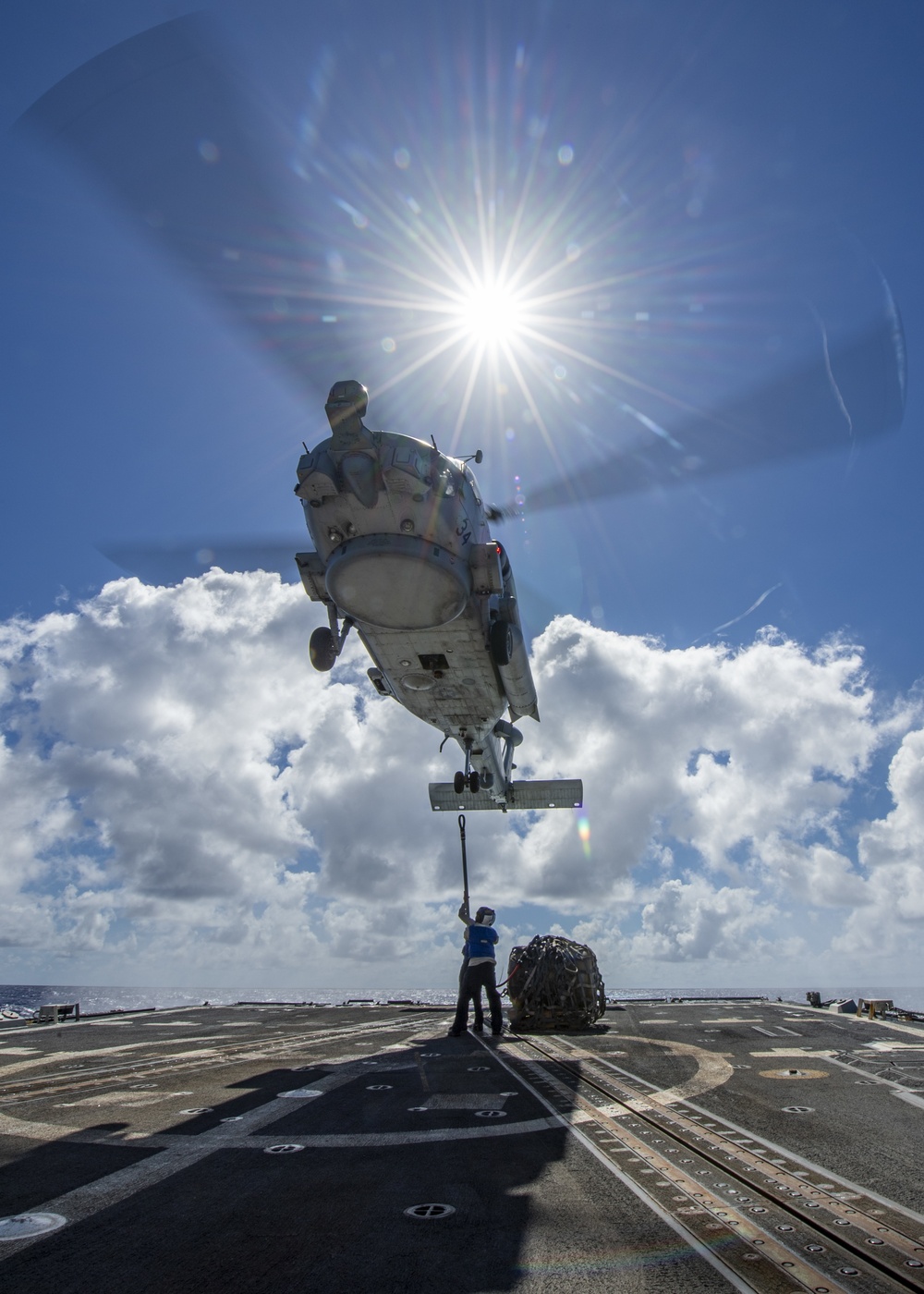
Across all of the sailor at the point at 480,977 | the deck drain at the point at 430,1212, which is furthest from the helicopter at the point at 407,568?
the deck drain at the point at 430,1212

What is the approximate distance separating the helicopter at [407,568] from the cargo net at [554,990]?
7.52m

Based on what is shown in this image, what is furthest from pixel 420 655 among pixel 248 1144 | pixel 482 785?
pixel 248 1144

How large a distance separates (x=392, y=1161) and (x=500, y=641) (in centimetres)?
1415

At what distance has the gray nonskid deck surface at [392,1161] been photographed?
3.94m

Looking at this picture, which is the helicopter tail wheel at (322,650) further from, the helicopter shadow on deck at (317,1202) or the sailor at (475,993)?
the helicopter shadow on deck at (317,1202)

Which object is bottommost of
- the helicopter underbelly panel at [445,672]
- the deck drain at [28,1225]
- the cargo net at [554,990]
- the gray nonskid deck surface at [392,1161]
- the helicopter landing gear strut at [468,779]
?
the gray nonskid deck surface at [392,1161]

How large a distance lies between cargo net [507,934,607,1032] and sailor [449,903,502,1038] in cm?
94

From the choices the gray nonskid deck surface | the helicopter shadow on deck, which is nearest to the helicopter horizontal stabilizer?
the gray nonskid deck surface

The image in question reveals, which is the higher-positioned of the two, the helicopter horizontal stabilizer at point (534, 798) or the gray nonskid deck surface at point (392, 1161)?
the helicopter horizontal stabilizer at point (534, 798)

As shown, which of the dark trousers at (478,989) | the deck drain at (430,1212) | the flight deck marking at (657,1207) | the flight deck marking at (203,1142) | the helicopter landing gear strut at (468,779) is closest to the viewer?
the flight deck marking at (657,1207)

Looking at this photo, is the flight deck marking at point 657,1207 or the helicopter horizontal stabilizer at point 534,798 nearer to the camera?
the flight deck marking at point 657,1207

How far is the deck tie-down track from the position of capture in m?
3.79

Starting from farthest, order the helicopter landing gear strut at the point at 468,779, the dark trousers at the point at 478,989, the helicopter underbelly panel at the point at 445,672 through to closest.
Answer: the helicopter landing gear strut at the point at 468,779, the helicopter underbelly panel at the point at 445,672, the dark trousers at the point at 478,989

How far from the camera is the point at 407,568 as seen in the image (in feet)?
54.4
